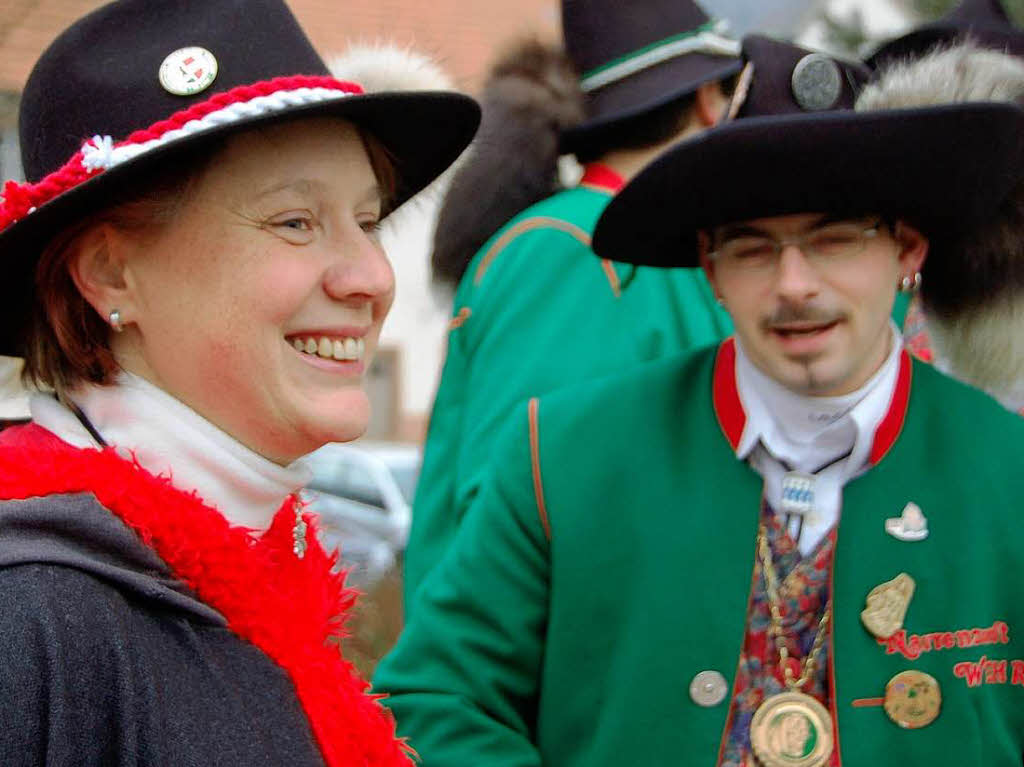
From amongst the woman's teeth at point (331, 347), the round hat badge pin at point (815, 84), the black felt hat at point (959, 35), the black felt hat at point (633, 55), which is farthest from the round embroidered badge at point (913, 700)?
the black felt hat at point (633, 55)

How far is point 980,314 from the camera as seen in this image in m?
2.83

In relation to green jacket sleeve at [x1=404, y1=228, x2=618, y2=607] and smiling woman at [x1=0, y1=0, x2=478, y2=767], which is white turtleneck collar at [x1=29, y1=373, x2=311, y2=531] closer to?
smiling woman at [x1=0, y1=0, x2=478, y2=767]

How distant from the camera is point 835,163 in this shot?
241 cm

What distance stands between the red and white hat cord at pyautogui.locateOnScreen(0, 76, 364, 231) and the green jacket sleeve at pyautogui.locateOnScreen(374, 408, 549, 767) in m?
1.07

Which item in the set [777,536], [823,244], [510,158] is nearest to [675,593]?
[777,536]

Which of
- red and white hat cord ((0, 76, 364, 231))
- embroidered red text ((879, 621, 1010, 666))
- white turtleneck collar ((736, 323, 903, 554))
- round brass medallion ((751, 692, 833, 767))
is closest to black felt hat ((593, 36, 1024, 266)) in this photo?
white turtleneck collar ((736, 323, 903, 554))

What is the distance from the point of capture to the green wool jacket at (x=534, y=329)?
313 cm

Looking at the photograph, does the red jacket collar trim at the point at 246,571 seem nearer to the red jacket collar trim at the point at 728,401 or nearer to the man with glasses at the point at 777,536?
the man with glasses at the point at 777,536

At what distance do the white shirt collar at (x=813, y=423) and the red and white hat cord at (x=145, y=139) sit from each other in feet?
3.77

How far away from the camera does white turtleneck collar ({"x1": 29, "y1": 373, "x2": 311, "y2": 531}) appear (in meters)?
1.68

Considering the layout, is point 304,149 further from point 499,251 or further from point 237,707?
point 499,251

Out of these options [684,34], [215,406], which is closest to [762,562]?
[215,406]

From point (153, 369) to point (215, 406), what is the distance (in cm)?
9

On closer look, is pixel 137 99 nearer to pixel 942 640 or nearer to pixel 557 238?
pixel 942 640
